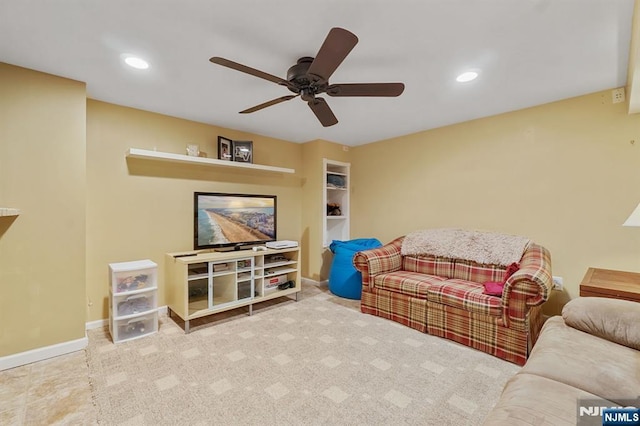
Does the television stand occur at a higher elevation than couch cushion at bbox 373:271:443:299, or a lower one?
higher

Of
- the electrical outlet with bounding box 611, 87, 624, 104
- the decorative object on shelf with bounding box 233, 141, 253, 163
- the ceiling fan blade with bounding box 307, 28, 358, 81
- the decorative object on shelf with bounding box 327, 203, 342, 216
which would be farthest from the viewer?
the decorative object on shelf with bounding box 327, 203, 342, 216

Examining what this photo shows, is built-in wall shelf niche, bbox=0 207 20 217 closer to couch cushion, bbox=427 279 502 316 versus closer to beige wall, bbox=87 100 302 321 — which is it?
beige wall, bbox=87 100 302 321

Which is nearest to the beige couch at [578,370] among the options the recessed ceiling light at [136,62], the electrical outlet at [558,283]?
the electrical outlet at [558,283]

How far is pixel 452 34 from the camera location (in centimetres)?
178

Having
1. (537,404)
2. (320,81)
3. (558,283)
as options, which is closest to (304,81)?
(320,81)

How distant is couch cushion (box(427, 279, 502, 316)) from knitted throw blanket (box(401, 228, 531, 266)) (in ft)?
1.09

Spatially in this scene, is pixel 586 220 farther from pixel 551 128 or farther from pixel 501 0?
pixel 501 0

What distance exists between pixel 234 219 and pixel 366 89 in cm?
240

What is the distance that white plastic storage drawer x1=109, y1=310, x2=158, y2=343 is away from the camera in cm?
255

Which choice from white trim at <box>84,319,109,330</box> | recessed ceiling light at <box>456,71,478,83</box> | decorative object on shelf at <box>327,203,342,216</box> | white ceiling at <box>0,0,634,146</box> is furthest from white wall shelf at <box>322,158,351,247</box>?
white trim at <box>84,319,109,330</box>

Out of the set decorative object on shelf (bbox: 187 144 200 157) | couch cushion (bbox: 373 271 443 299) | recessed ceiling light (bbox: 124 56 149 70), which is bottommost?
couch cushion (bbox: 373 271 443 299)

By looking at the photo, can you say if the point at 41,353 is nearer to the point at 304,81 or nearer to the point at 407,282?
the point at 304,81

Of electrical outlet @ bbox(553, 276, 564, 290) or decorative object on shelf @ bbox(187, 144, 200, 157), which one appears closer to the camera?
electrical outlet @ bbox(553, 276, 564, 290)

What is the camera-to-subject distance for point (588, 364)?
51.6 inches
